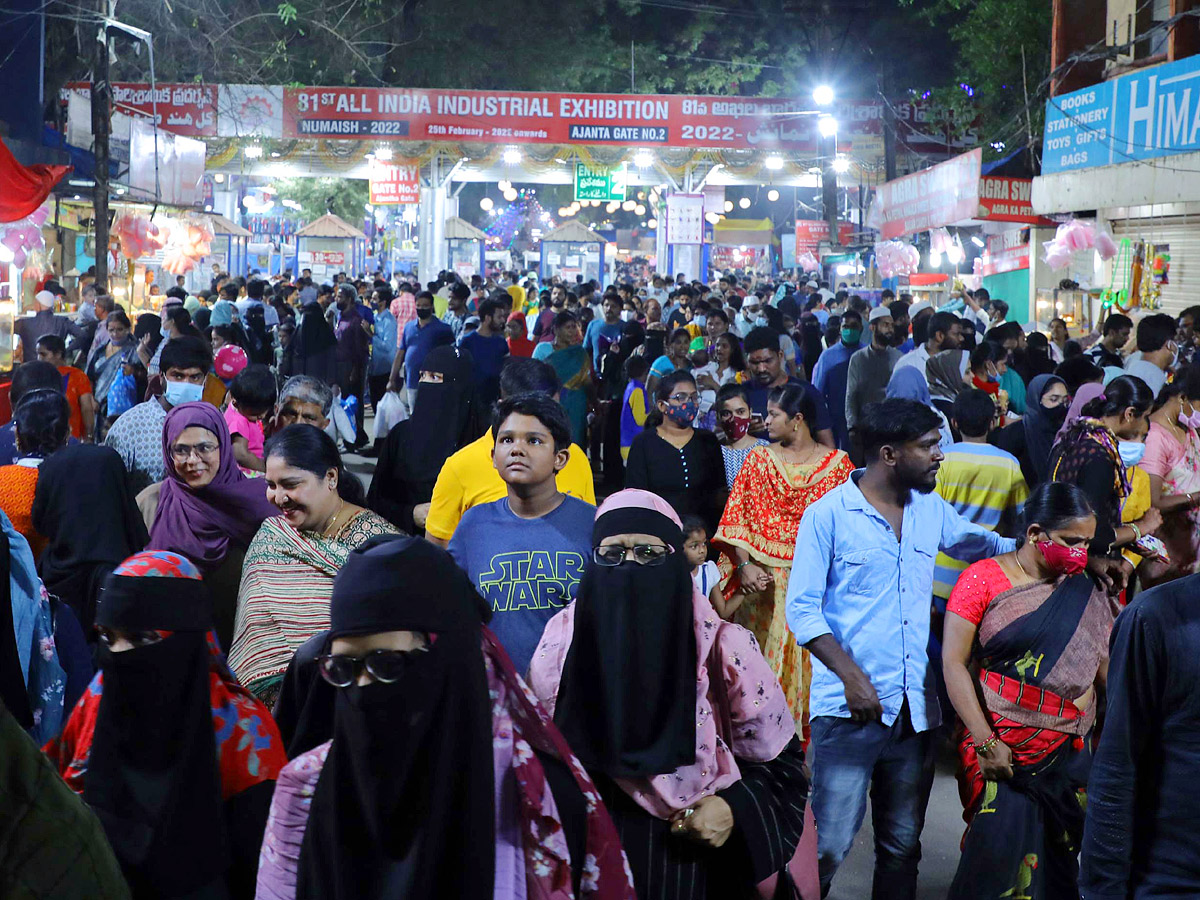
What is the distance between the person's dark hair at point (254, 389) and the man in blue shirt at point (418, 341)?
151 inches

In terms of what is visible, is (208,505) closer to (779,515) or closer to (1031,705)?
(779,515)

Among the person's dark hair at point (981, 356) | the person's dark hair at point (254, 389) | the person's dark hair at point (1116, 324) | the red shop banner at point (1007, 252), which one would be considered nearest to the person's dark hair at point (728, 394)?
the person's dark hair at point (254, 389)

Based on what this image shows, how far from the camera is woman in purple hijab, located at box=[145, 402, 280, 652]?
525 centimetres

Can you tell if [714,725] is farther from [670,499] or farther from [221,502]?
[670,499]

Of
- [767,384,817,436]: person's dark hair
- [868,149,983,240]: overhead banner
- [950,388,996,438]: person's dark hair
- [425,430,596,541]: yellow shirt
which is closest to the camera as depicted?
[425,430,596,541]: yellow shirt

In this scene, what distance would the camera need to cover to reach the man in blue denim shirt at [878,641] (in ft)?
14.3

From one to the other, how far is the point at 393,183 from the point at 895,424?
26.5m

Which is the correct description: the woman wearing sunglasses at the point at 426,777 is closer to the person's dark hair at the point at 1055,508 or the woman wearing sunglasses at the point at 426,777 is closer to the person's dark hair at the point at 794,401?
the person's dark hair at the point at 1055,508

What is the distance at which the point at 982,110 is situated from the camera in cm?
2477

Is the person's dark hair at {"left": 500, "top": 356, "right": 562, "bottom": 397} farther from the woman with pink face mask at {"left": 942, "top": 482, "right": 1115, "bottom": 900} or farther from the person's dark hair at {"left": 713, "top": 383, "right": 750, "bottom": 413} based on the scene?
the woman with pink face mask at {"left": 942, "top": 482, "right": 1115, "bottom": 900}

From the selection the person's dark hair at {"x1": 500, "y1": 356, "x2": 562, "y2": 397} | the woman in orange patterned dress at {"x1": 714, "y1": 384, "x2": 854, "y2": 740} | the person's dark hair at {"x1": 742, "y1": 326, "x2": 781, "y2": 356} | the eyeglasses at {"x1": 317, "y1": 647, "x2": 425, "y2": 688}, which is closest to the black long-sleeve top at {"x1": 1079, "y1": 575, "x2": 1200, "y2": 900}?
the eyeglasses at {"x1": 317, "y1": 647, "x2": 425, "y2": 688}

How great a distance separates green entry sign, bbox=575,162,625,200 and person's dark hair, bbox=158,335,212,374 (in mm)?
23638

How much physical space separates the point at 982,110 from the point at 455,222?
1930 cm

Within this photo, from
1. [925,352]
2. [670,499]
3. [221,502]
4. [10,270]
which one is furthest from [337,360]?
[221,502]
